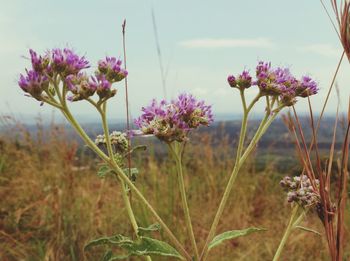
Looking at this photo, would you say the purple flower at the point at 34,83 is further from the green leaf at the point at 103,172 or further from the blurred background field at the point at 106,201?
the blurred background field at the point at 106,201

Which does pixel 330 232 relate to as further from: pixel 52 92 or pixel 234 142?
pixel 234 142

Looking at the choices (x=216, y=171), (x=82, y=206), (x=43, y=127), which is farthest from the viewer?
(x=216, y=171)

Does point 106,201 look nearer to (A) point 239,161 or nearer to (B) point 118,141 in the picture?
(B) point 118,141

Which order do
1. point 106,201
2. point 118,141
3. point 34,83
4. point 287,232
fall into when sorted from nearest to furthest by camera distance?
point 34,83, point 287,232, point 118,141, point 106,201

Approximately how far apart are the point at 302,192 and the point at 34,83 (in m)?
1.21

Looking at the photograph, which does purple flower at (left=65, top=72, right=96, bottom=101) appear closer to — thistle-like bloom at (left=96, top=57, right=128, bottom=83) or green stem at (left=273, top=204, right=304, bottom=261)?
thistle-like bloom at (left=96, top=57, right=128, bottom=83)

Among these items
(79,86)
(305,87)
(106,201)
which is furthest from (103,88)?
(106,201)

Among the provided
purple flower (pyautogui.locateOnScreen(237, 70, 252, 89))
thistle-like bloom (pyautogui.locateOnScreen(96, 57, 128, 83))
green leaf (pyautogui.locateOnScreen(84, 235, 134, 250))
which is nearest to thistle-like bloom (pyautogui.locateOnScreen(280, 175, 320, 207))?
purple flower (pyautogui.locateOnScreen(237, 70, 252, 89))

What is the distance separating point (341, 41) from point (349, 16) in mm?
97

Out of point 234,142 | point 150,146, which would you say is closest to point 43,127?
point 150,146

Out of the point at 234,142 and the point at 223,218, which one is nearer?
the point at 223,218

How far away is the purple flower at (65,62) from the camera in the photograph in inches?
68.7

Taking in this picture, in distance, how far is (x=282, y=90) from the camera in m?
1.87

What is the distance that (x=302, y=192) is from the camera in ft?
6.95
